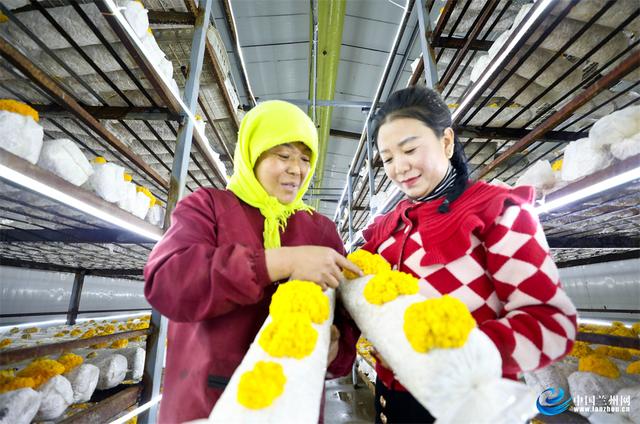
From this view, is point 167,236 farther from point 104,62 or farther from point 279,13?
point 279,13

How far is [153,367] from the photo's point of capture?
1760 mm

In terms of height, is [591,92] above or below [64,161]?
above

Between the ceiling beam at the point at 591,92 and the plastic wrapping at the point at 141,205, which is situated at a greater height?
the ceiling beam at the point at 591,92

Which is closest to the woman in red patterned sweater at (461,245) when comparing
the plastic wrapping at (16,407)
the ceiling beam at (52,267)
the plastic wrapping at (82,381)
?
the plastic wrapping at (16,407)

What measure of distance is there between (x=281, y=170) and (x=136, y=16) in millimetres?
1215

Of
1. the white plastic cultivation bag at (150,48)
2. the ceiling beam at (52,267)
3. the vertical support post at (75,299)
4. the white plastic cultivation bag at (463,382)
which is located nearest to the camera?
the white plastic cultivation bag at (463,382)

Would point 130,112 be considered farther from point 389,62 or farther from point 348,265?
point 389,62

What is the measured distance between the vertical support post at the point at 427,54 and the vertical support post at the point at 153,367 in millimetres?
2325

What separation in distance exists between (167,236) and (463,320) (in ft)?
2.18

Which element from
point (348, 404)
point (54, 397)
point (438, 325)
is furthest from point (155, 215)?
point (348, 404)

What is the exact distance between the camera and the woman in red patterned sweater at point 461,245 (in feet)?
1.79

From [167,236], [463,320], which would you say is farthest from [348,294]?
[167,236]

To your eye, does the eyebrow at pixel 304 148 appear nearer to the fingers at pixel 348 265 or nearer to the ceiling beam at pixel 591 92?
the fingers at pixel 348 265

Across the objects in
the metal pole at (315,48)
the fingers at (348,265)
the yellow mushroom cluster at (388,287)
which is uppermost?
the metal pole at (315,48)
